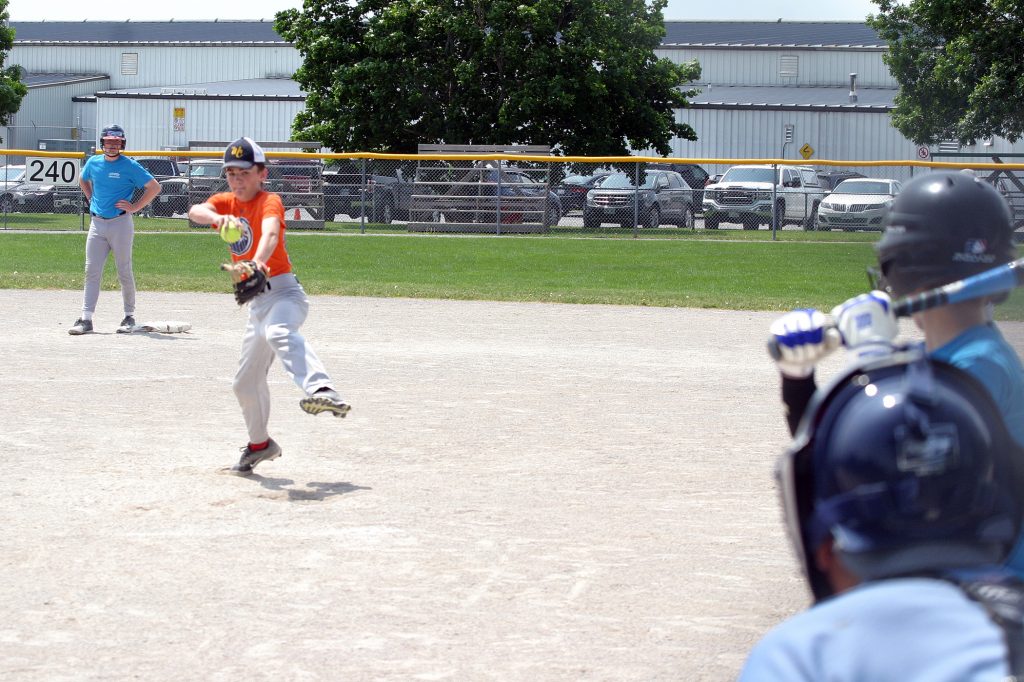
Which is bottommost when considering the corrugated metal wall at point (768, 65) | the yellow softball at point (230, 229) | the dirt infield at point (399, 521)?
the dirt infield at point (399, 521)

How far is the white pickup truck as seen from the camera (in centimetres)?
3177

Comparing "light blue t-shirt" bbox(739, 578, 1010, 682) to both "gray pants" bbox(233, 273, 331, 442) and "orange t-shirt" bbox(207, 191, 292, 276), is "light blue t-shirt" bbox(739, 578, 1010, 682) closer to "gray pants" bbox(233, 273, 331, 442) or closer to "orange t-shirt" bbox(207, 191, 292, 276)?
"gray pants" bbox(233, 273, 331, 442)

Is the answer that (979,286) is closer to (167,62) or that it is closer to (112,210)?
A: (112,210)

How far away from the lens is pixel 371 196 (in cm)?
3325

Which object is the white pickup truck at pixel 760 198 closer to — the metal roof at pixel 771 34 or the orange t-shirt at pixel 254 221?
the orange t-shirt at pixel 254 221

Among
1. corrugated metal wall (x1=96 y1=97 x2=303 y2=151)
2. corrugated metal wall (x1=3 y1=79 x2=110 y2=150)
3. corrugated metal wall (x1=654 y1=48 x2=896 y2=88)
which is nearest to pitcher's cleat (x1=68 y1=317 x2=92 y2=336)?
corrugated metal wall (x1=96 y1=97 x2=303 y2=151)

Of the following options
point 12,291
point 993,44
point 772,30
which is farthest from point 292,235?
point 772,30

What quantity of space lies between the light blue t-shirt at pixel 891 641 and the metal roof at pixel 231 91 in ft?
183

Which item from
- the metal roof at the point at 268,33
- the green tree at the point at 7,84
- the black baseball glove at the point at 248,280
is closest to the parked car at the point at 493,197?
the green tree at the point at 7,84

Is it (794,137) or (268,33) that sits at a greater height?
(268,33)

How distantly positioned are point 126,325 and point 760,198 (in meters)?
21.3

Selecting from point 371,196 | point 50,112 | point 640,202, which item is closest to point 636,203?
point 640,202

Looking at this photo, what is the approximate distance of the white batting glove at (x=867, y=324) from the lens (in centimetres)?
190

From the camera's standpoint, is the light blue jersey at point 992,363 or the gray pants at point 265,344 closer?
the light blue jersey at point 992,363
